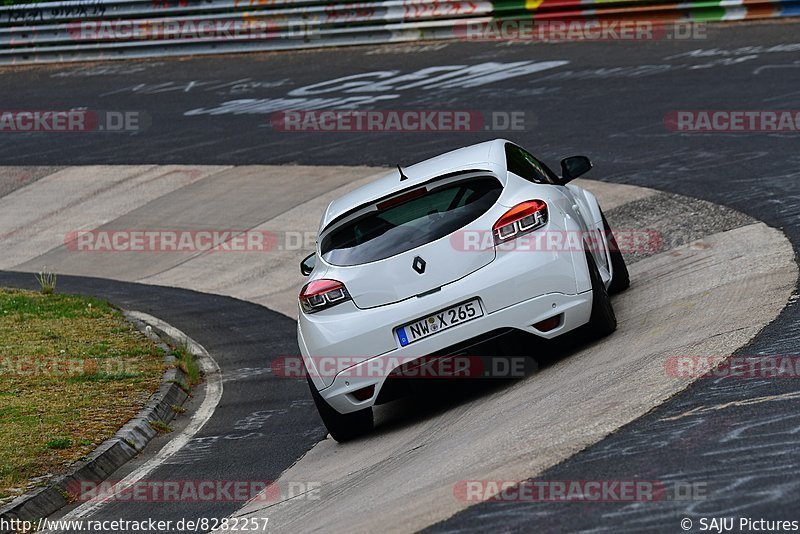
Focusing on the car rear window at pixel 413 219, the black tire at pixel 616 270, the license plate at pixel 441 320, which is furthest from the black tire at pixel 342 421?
the black tire at pixel 616 270

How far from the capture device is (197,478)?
7949 millimetres

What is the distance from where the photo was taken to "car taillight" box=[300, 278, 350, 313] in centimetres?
791

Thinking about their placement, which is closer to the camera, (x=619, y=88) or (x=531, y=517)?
(x=531, y=517)

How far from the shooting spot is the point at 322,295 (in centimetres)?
796

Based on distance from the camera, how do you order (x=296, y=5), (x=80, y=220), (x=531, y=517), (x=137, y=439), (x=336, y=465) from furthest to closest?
(x=296, y=5) → (x=80, y=220) → (x=137, y=439) → (x=336, y=465) → (x=531, y=517)

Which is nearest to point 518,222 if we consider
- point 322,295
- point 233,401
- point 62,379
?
point 322,295

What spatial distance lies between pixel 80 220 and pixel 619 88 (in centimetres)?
774

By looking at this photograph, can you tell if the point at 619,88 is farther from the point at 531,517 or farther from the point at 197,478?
the point at 531,517

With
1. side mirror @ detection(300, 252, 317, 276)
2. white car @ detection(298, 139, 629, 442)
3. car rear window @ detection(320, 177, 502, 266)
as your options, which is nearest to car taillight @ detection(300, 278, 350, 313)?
white car @ detection(298, 139, 629, 442)

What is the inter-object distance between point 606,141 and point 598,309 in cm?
775

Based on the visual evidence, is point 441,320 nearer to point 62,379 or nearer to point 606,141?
point 62,379

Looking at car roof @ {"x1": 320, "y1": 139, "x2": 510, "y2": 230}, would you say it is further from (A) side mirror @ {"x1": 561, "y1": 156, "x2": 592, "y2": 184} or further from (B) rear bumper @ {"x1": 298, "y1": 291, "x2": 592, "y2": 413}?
(B) rear bumper @ {"x1": 298, "y1": 291, "x2": 592, "y2": 413}

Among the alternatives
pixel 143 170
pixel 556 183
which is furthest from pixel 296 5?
pixel 556 183

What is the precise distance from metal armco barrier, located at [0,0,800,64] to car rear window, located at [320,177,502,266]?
13919mm
